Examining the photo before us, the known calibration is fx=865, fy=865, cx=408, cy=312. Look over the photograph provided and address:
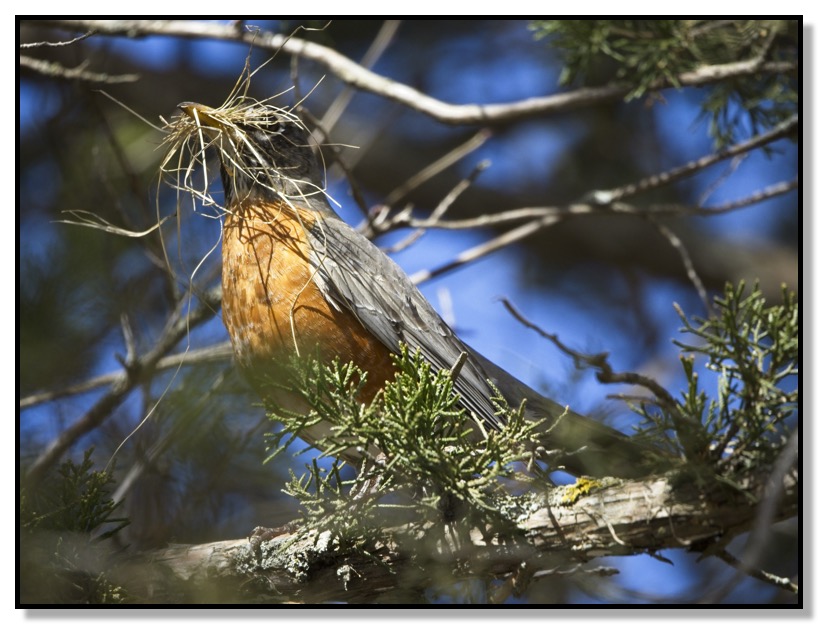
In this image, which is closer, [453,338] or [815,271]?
[815,271]

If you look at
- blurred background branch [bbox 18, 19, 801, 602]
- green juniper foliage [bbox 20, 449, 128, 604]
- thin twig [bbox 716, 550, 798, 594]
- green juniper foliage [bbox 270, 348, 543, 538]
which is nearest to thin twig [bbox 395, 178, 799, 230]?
blurred background branch [bbox 18, 19, 801, 602]

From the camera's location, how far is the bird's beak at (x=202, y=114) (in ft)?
8.85

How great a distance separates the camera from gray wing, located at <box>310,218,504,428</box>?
2.81 metres

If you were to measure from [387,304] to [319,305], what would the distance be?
25cm

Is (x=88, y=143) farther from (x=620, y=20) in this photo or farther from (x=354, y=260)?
(x=620, y=20)

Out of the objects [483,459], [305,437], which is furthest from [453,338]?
[483,459]

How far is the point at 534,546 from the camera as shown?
2.37 metres

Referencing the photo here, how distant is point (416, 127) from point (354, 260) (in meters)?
2.74

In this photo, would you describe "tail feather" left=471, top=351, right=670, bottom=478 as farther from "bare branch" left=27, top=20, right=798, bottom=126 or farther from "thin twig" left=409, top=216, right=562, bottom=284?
"bare branch" left=27, top=20, right=798, bottom=126

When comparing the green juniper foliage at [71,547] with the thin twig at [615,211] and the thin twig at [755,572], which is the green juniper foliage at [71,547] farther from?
the thin twig at [755,572]

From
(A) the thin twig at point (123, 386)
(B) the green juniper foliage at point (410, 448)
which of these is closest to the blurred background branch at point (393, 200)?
(A) the thin twig at point (123, 386)

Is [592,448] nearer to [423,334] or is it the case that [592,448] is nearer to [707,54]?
[423,334]

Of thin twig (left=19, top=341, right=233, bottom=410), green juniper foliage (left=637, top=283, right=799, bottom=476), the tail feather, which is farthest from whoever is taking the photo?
thin twig (left=19, top=341, right=233, bottom=410)

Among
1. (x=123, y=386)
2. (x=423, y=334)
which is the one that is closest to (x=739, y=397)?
(x=423, y=334)
